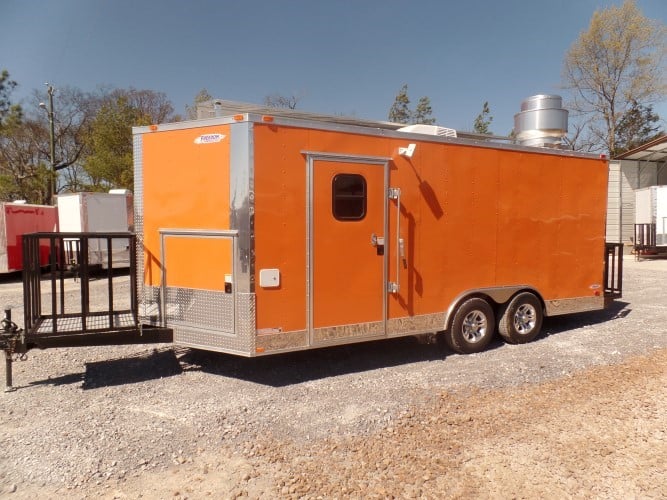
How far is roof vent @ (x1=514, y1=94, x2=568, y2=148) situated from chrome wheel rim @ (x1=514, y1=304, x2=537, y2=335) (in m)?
2.62

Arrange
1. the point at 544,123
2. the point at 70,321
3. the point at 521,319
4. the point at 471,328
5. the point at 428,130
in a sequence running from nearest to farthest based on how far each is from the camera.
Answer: the point at 70,321 < the point at 428,130 < the point at 471,328 < the point at 521,319 < the point at 544,123

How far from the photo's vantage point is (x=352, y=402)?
502cm

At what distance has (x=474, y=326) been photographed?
22.4 feet

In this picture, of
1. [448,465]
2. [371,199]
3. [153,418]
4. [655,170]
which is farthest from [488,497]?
[655,170]

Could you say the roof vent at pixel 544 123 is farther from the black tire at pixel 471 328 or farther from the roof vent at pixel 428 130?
the black tire at pixel 471 328

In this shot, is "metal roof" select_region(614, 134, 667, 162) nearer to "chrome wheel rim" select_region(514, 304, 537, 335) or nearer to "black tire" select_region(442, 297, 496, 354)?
"chrome wheel rim" select_region(514, 304, 537, 335)

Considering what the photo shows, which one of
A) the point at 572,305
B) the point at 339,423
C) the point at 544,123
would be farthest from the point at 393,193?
the point at 572,305

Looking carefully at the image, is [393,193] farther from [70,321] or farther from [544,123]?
[70,321]

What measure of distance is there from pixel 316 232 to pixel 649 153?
2535 centimetres

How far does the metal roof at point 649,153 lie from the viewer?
75.2ft

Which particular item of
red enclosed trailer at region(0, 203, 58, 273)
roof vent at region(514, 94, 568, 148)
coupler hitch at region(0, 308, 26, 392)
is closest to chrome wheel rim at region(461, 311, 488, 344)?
roof vent at region(514, 94, 568, 148)

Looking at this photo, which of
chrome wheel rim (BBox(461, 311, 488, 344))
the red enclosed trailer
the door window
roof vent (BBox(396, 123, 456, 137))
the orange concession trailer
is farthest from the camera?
the red enclosed trailer

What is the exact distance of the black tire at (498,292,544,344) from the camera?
7.05m

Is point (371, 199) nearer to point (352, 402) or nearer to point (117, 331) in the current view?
point (352, 402)
